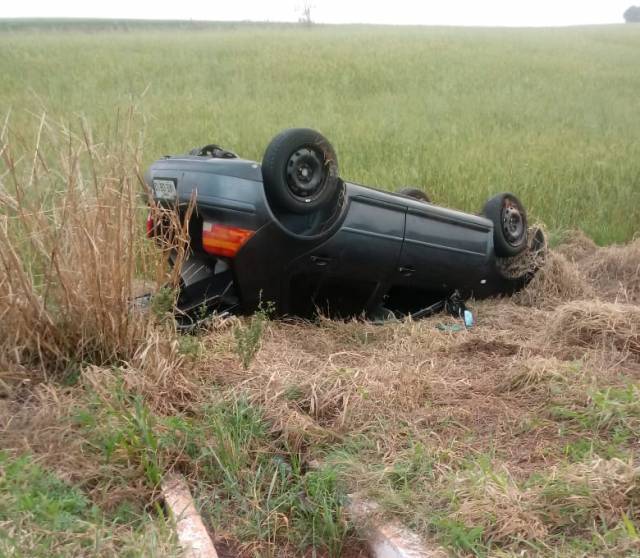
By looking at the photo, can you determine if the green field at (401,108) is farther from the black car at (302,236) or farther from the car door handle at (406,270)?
the car door handle at (406,270)

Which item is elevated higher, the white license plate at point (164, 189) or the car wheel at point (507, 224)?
the white license plate at point (164, 189)

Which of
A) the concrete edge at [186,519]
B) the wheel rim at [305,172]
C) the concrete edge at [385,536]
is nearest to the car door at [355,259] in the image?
Result: the wheel rim at [305,172]

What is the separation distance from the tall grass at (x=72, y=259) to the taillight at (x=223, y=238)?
1.34 ft

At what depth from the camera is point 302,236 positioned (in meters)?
4.23

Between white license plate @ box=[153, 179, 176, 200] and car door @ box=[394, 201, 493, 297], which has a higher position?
white license plate @ box=[153, 179, 176, 200]

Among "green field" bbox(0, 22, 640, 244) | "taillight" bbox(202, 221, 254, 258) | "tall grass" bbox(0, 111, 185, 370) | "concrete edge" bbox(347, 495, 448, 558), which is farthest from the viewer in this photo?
"green field" bbox(0, 22, 640, 244)

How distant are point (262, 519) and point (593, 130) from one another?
10.9m

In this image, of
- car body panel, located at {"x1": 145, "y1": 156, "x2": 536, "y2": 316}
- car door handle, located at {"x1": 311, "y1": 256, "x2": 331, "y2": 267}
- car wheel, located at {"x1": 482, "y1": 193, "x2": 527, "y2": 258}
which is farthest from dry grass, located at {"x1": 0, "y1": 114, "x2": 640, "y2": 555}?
car wheel, located at {"x1": 482, "y1": 193, "x2": 527, "y2": 258}

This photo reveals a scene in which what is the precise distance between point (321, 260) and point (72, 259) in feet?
4.38

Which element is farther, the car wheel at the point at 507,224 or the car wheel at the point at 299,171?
the car wheel at the point at 507,224

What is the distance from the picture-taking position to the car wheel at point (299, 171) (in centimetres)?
408

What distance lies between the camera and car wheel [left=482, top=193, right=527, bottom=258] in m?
5.34

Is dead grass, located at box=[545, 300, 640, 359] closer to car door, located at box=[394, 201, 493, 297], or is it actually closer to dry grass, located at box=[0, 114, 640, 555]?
dry grass, located at box=[0, 114, 640, 555]

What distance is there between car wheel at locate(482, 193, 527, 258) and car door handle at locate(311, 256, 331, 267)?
1.46 meters
